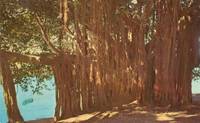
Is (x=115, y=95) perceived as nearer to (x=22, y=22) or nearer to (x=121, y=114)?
(x=121, y=114)

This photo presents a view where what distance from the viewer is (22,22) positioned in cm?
1135

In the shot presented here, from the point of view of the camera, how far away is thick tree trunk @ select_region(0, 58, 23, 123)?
9422 millimetres

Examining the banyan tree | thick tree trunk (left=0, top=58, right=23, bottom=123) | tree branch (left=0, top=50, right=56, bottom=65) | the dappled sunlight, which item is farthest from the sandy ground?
tree branch (left=0, top=50, right=56, bottom=65)

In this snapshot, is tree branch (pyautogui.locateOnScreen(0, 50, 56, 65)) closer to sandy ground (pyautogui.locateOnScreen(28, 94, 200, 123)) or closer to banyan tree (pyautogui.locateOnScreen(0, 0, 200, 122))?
banyan tree (pyautogui.locateOnScreen(0, 0, 200, 122))

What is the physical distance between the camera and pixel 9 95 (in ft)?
31.2

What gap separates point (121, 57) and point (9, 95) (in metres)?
2.23

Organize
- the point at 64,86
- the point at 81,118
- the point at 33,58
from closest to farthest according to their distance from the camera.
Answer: the point at 81,118 → the point at 64,86 → the point at 33,58

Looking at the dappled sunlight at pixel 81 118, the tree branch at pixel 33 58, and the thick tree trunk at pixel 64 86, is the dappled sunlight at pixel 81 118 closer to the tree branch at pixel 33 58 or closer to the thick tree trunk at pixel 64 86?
the thick tree trunk at pixel 64 86

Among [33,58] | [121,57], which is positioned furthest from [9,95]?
[121,57]

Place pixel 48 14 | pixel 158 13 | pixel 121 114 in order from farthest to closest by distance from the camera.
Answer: pixel 48 14 → pixel 158 13 → pixel 121 114

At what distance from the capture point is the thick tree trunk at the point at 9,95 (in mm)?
9422

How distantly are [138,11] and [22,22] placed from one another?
10.1 feet

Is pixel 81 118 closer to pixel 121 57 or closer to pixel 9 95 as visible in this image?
pixel 121 57

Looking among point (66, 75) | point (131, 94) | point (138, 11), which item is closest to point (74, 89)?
point (66, 75)
